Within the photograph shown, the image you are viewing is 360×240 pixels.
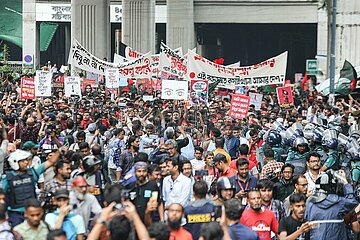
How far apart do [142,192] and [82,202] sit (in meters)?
1.39

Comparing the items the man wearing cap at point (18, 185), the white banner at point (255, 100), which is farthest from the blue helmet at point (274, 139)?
the white banner at point (255, 100)

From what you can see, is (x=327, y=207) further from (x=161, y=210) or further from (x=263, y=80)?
(x=263, y=80)

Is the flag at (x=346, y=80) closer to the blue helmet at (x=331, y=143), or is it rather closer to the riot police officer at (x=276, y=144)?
the riot police officer at (x=276, y=144)

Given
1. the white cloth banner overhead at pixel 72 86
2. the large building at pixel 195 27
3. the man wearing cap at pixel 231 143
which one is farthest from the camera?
the large building at pixel 195 27

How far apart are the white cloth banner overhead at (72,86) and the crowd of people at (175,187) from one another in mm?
8078

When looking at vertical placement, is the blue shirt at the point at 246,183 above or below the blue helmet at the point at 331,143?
below

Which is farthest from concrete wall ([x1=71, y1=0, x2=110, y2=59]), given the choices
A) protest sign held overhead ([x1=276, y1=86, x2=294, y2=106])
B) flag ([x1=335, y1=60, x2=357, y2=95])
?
protest sign held overhead ([x1=276, y1=86, x2=294, y2=106])

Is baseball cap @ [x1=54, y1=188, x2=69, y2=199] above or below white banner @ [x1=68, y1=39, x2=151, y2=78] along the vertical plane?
below

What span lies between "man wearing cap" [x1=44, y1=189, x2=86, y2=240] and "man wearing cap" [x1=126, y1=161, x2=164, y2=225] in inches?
58.4

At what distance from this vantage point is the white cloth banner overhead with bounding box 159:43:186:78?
31.2 metres

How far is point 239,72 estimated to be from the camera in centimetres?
2869

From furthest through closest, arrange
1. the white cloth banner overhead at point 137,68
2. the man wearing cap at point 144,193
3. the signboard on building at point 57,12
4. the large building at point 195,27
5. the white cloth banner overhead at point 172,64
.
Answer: the signboard on building at point 57,12, the large building at point 195,27, the white cloth banner overhead at point 137,68, the white cloth banner overhead at point 172,64, the man wearing cap at point 144,193

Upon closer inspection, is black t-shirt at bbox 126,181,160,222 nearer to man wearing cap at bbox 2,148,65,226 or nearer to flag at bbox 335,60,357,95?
man wearing cap at bbox 2,148,65,226

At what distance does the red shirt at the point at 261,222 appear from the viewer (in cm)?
1087
